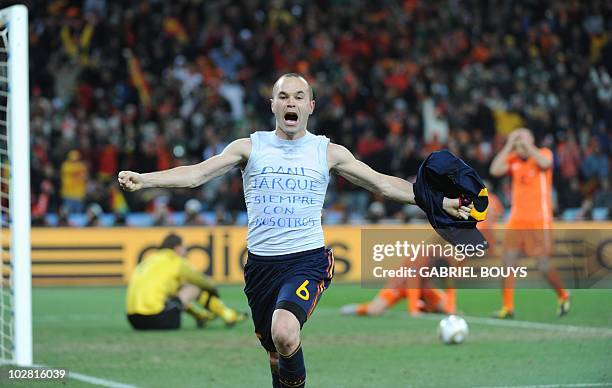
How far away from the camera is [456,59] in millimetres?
27875

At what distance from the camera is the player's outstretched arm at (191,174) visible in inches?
267

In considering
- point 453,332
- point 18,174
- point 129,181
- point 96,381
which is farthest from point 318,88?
point 129,181

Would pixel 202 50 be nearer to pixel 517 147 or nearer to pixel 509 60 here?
pixel 509 60

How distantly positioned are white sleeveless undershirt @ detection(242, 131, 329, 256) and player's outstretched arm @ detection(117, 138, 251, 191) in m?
0.10

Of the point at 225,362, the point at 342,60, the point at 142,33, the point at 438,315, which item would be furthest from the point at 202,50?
the point at 225,362

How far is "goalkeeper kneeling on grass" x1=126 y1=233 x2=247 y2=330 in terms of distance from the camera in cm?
1390

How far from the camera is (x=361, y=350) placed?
12078 millimetres

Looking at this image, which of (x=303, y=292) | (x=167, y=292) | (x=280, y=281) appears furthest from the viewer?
(x=167, y=292)

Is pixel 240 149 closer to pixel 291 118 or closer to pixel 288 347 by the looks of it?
pixel 291 118

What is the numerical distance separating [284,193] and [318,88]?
18.4 meters

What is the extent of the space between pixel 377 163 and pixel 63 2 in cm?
951

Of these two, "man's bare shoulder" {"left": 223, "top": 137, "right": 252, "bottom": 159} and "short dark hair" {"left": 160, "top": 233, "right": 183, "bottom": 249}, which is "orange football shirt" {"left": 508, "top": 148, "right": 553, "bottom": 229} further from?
"man's bare shoulder" {"left": 223, "top": 137, "right": 252, "bottom": 159}

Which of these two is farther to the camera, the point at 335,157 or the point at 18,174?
the point at 18,174

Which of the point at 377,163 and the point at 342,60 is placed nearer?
the point at 377,163
